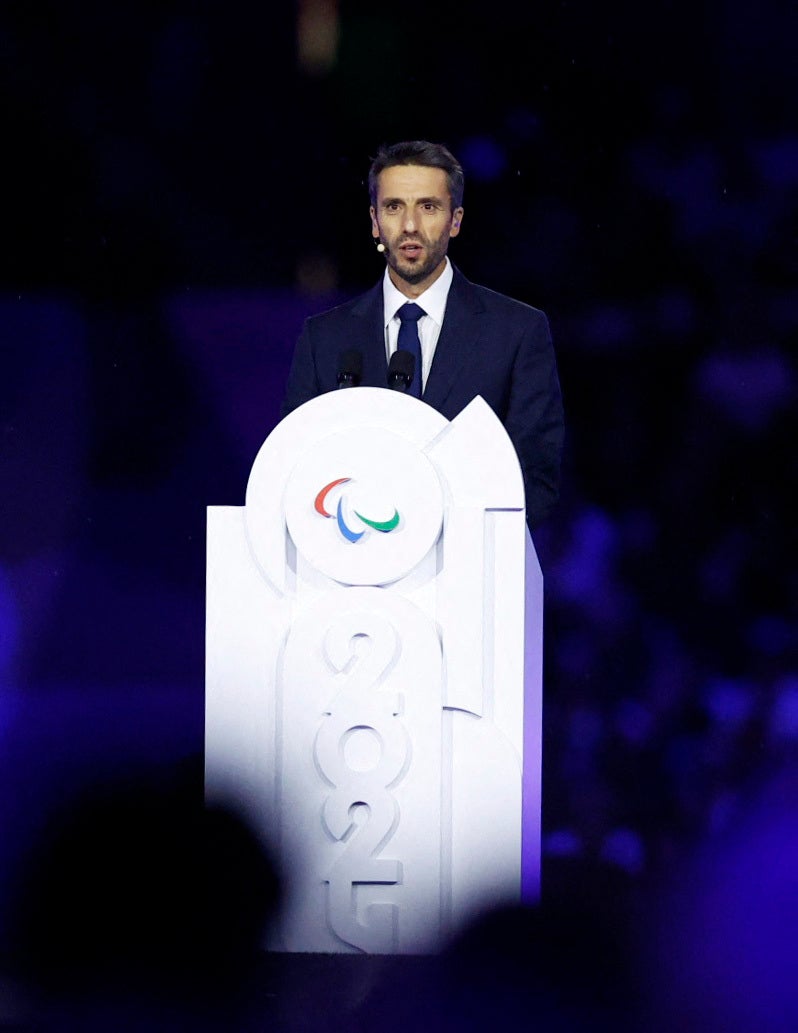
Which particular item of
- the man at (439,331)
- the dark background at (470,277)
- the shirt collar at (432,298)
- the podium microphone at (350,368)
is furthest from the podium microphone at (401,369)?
the dark background at (470,277)

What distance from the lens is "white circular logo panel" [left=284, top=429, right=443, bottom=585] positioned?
109 inches

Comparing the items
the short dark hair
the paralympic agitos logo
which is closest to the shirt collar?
the short dark hair

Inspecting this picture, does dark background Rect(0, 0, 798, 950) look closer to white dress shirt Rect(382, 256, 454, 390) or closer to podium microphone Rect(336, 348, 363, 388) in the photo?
white dress shirt Rect(382, 256, 454, 390)

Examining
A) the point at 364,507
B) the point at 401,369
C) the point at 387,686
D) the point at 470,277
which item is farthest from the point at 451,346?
the point at 470,277

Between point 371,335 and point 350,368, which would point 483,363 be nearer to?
point 371,335

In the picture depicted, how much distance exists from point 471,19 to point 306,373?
1666 millimetres

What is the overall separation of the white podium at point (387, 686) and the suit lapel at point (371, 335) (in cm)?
41

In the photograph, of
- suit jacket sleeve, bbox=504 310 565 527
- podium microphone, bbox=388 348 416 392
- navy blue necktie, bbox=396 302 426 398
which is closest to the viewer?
podium microphone, bbox=388 348 416 392

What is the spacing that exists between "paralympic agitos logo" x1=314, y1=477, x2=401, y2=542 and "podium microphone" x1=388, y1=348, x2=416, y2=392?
23 cm

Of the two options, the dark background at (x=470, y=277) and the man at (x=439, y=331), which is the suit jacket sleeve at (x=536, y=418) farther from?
the dark background at (x=470, y=277)

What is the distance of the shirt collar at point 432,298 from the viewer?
3252 millimetres

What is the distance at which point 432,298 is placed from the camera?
326cm

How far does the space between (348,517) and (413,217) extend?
2.22 ft

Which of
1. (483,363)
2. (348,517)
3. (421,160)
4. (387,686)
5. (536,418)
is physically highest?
(421,160)
